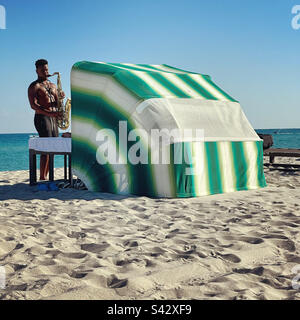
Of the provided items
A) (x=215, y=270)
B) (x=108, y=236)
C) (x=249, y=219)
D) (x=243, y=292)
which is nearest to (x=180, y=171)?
(x=249, y=219)

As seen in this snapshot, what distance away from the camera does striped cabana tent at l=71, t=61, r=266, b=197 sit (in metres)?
5.08

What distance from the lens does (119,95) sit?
5352 millimetres

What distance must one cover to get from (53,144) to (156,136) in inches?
77.3

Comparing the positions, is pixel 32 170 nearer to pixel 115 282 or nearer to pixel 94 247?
pixel 94 247

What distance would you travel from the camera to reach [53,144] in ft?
20.1

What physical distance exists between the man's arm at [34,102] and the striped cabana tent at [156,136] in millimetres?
976

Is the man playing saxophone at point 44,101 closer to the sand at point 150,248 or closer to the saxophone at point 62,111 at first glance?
the saxophone at point 62,111

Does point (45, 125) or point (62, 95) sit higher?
point (62, 95)

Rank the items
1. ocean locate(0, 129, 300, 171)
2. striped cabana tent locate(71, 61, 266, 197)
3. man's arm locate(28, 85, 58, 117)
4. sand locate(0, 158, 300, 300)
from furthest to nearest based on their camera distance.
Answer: ocean locate(0, 129, 300, 171) < man's arm locate(28, 85, 58, 117) < striped cabana tent locate(71, 61, 266, 197) < sand locate(0, 158, 300, 300)

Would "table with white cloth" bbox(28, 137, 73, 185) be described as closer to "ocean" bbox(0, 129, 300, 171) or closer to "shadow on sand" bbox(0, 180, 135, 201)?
"shadow on sand" bbox(0, 180, 135, 201)

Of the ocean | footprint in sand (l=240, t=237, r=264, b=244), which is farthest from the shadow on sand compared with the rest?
the ocean

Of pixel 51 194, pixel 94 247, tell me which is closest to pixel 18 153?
pixel 51 194

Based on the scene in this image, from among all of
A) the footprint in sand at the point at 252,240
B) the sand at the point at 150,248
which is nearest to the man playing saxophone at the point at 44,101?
the sand at the point at 150,248
